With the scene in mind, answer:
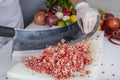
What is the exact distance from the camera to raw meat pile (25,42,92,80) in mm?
824

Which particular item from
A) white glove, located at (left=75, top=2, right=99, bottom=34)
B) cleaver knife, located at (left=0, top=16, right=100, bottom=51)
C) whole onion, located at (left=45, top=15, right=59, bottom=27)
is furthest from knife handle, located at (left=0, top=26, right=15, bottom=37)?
whole onion, located at (left=45, top=15, right=59, bottom=27)

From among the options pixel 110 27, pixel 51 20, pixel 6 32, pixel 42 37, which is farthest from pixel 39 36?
pixel 110 27

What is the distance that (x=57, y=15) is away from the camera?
135cm

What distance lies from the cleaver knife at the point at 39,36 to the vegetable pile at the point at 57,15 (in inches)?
8.6

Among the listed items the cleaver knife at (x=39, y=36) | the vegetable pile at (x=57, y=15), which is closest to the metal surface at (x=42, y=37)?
the cleaver knife at (x=39, y=36)

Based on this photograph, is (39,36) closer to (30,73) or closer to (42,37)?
(42,37)

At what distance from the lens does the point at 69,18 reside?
133cm

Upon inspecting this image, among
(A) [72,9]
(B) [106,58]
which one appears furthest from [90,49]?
(A) [72,9]

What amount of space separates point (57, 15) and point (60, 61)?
54 centimetres

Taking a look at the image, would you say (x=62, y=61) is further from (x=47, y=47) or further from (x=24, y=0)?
(x=24, y=0)

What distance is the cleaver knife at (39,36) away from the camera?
921 millimetres

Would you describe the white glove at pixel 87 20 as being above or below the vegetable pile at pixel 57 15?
above

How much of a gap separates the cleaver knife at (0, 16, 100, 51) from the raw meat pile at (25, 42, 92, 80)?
65mm

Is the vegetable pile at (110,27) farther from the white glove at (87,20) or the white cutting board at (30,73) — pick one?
the white cutting board at (30,73)
